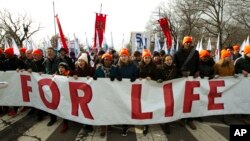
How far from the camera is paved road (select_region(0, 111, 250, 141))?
6.68 m

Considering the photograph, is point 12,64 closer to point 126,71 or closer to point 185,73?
point 126,71

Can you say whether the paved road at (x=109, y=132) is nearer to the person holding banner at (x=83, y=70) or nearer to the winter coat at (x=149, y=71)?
the person holding banner at (x=83, y=70)

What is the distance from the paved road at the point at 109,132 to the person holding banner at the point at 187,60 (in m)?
0.56

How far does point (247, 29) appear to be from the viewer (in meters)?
42.8

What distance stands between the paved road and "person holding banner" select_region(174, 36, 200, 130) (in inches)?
22.0

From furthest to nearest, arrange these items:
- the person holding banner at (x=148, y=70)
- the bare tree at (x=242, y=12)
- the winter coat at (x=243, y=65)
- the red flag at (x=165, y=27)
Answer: the bare tree at (x=242, y=12)
the red flag at (x=165, y=27)
the winter coat at (x=243, y=65)
the person holding banner at (x=148, y=70)

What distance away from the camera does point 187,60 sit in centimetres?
769

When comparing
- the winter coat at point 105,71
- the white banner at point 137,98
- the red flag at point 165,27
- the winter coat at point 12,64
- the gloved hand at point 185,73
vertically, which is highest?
the red flag at point 165,27

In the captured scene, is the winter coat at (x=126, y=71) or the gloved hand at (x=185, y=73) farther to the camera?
the gloved hand at (x=185, y=73)

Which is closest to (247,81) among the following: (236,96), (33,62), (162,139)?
(236,96)

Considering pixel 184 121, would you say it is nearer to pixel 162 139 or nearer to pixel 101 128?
pixel 162 139

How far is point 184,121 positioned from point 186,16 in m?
46.8

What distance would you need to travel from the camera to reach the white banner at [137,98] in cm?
716

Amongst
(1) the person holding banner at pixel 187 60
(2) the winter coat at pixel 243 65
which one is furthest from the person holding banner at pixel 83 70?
(2) the winter coat at pixel 243 65
